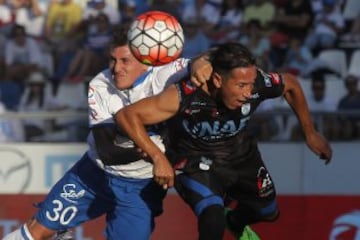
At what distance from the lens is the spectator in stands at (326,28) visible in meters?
10.8

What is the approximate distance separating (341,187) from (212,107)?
8.97 feet

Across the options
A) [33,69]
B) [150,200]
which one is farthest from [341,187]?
[33,69]

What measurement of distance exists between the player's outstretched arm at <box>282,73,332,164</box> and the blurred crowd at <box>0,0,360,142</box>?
295 cm

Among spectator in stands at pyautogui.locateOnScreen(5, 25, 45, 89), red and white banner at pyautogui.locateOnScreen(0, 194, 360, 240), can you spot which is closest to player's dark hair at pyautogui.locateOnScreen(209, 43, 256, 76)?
red and white banner at pyautogui.locateOnScreen(0, 194, 360, 240)

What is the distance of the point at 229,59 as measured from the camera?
597cm

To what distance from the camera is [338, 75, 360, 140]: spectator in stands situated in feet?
27.6

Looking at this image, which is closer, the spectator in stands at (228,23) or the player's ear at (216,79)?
the player's ear at (216,79)

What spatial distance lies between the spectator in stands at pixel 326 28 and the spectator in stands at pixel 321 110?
0.58m

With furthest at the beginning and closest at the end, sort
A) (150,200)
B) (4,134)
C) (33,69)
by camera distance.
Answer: (33,69)
(4,134)
(150,200)

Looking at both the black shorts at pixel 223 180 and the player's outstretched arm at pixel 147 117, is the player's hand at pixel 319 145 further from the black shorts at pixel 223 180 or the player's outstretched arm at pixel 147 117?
the player's outstretched arm at pixel 147 117

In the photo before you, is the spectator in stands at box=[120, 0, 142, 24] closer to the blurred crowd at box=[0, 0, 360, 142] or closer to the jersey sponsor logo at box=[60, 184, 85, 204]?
the blurred crowd at box=[0, 0, 360, 142]

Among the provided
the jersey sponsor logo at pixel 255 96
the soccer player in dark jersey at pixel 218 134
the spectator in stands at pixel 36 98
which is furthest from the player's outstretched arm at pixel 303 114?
the spectator in stands at pixel 36 98

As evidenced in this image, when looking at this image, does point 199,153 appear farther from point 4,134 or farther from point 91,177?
point 4,134

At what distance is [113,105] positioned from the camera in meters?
6.47
